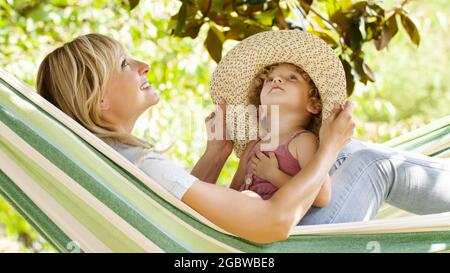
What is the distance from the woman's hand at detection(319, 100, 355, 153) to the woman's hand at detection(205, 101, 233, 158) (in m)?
0.38

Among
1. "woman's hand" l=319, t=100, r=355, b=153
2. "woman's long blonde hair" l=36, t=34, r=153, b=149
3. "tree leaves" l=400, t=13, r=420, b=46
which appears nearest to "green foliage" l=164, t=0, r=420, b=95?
"tree leaves" l=400, t=13, r=420, b=46

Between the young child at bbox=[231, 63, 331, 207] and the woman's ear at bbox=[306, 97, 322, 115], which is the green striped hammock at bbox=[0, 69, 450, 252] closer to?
the young child at bbox=[231, 63, 331, 207]

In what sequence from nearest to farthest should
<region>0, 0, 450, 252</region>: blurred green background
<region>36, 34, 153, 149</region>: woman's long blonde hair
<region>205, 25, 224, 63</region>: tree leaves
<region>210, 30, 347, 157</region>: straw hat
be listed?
<region>36, 34, 153, 149</region>: woman's long blonde hair
<region>210, 30, 347, 157</region>: straw hat
<region>205, 25, 224, 63</region>: tree leaves
<region>0, 0, 450, 252</region>: blurred green background

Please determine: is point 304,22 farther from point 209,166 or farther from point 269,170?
point 269,170

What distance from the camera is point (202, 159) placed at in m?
2.01

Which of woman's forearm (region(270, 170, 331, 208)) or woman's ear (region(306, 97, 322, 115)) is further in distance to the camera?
woman's ear (region(306, 97, 322, 115))

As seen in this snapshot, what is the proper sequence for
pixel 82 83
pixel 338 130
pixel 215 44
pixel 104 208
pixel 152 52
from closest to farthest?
1. pixel 104 208
2. pixel 338 130
3. pixel 82 83
4. pixel 215 44
5. pixel 152 52

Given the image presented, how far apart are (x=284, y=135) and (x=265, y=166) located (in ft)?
0.38

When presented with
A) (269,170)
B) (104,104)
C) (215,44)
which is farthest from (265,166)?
(215,44)

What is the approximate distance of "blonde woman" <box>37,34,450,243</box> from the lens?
1.49 metres

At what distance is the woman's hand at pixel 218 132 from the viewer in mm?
1999

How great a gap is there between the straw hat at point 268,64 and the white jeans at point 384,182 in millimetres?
135

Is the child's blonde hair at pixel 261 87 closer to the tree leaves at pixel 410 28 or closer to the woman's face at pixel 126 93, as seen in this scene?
the woman's face at pixel 126 93

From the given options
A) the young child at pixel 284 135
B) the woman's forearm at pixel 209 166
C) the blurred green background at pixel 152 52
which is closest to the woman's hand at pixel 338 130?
the young child at pixel 284 135
